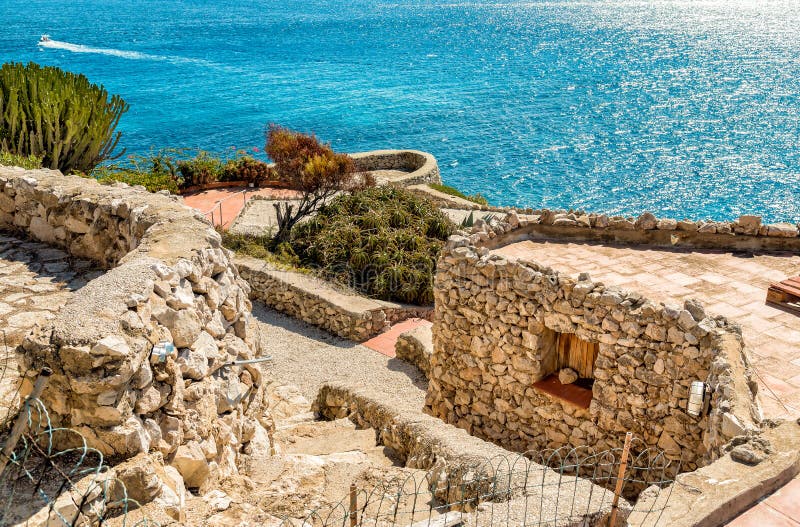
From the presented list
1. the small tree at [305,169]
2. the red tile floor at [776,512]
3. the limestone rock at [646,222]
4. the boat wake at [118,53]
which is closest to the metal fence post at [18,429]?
the red tile floor at [776,512]


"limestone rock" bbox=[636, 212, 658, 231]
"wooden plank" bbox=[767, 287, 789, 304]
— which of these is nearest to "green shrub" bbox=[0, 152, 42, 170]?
"limestone rock" bbox=[636, 212, 658, 231]

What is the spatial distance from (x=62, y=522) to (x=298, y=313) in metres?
13.0

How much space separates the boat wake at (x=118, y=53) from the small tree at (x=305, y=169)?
241 feet

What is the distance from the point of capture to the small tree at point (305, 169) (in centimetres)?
2023

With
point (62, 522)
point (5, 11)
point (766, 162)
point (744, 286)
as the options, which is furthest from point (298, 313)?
point (5, 11)

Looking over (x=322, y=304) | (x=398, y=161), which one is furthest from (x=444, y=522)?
(x=398, y=161)

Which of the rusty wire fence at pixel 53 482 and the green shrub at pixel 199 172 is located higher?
the rusty wire fence at pixel 53 482

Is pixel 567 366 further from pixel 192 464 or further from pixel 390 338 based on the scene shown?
pixel 390 338

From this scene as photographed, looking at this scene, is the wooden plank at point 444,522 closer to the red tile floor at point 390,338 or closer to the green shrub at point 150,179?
the red tile floor at point 390,338

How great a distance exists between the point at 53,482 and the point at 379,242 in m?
14.1

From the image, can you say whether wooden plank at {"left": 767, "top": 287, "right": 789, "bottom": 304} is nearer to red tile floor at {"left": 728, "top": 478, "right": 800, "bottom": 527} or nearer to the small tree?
red tile floor at {"left": 728, "top": 478, "right": 800, "bottom": 527}

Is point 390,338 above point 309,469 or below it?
below

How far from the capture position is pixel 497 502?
596cm

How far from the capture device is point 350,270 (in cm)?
1817
